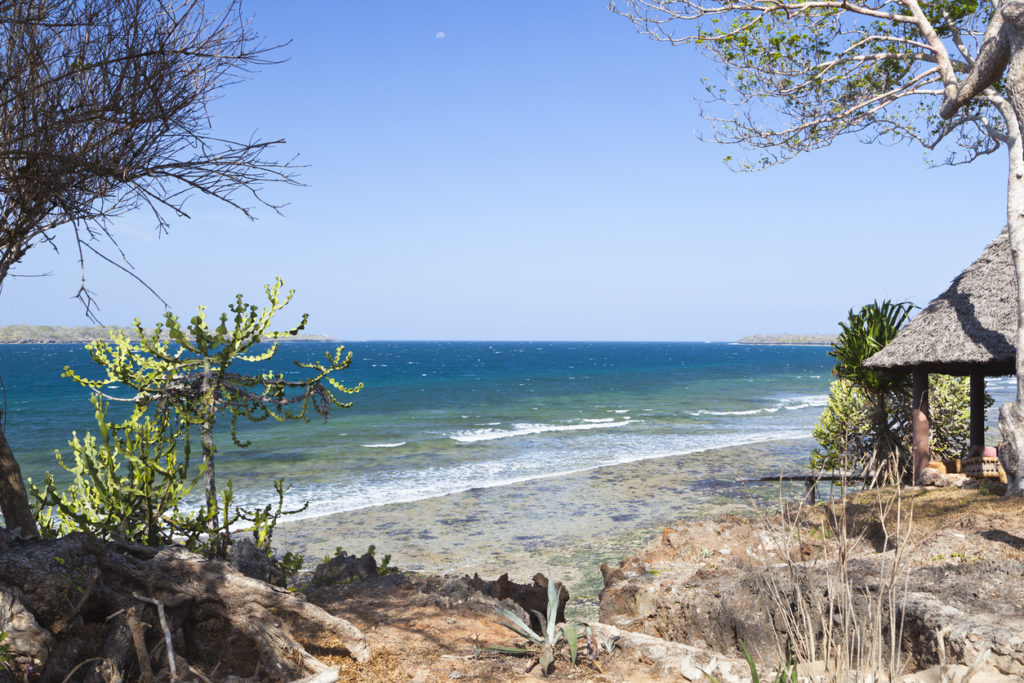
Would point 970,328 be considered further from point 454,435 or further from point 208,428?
point 454,435

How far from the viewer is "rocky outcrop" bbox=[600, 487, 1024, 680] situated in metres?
4.09

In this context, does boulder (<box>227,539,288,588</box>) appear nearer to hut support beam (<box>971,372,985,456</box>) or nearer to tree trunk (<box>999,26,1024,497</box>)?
tree trunk (<box>999,26,1024,497</box>)

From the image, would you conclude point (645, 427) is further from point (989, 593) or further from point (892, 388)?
point (989, 593)

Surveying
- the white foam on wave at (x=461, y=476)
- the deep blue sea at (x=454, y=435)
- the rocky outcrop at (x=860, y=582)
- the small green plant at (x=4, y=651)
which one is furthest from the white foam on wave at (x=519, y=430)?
the small green plant at (x=4, y=651)

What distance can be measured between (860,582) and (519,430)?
27301 millimetres

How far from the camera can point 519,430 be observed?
32406mm

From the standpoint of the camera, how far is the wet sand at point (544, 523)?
12.8 meters

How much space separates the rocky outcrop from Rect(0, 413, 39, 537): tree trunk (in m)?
4.91

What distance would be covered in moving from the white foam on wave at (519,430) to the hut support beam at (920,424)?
1836 cm

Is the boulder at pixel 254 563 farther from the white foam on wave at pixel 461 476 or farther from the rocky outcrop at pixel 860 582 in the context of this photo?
the white foam on wave at pixel 461 476

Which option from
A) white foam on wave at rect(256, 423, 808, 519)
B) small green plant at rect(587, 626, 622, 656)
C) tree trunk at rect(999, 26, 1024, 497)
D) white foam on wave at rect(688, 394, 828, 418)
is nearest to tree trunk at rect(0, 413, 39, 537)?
small green plant at rect(587, 626, 622, 656)

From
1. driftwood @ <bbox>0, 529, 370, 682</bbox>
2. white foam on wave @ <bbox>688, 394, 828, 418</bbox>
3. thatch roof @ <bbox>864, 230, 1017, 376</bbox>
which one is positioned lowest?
white foam on wave @ <bbox>688, 394, 828, 418</bbox>

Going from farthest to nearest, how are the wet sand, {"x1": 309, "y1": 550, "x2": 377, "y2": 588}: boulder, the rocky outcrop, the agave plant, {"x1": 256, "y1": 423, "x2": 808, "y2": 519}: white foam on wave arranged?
1. {"x1": 256, "y1": 423, "x2": 808, "y2": 519}: white foam on wave
2. the wet sand
3. {"x1": 309, "y1": 550, "x2": 377, "y2": 588}: boulder
4. the agave plant
5. the rocky outcrop

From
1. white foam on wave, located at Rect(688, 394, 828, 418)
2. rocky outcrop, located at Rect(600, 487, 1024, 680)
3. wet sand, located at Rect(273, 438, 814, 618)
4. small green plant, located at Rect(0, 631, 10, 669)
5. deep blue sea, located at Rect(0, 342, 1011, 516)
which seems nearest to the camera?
small green plant, located at Rect(0, 631, 10, 669)
